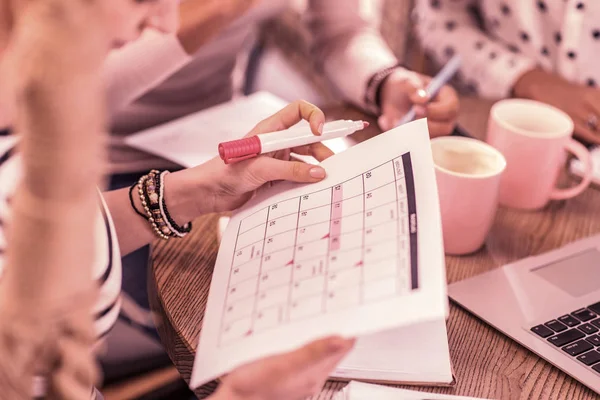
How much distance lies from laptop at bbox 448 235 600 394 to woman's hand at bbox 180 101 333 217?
0.66 feet

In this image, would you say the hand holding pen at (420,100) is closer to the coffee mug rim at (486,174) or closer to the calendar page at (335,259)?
the coffee mug rim at (486,174)

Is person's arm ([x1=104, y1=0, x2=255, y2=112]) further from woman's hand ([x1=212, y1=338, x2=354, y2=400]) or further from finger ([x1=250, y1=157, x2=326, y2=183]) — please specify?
woman's hand ([x1=212, y1=338, x2=354, y2=400])

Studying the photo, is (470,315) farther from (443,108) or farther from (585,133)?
(585,133)

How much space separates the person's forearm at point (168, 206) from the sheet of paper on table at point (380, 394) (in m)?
0.26

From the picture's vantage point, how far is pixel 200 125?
924 mm

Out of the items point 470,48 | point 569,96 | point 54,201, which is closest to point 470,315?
point 54,201

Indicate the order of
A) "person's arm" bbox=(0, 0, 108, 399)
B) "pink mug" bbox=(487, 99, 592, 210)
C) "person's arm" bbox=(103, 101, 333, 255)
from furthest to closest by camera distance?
"pink mug" bbox=(487, 99, 592, 210) → "person's arm" bbox=(103, 101, 333, 255) → "person's arm" bbox=(0, 0, 108, 399)

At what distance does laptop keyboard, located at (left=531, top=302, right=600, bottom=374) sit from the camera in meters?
0.54

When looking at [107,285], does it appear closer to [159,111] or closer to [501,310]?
[501,310]

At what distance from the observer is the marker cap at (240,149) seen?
0.60 metres

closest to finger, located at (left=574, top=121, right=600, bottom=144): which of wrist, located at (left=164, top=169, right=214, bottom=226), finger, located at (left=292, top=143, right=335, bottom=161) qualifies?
finger, located at (left=292, top=143, right=335, bottom=161)

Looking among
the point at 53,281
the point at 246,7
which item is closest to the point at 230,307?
the point at 53,281

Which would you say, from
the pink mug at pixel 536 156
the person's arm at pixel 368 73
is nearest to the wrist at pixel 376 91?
the person's arm at pixel 368 73

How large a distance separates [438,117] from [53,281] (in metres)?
0.65
